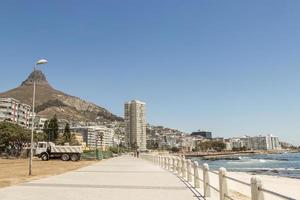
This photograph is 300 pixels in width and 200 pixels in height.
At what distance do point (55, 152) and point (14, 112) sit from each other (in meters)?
124

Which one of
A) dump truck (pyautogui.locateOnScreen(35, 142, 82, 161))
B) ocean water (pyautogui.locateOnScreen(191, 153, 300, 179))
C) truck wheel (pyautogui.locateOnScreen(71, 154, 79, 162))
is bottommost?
ocean water (pyautogui.locateOnScreen(191, 153, 300, 179))

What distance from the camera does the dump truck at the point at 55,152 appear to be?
53438 millimetres

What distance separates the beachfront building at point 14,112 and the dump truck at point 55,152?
101 m

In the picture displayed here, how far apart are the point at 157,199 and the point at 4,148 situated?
81.6 metres

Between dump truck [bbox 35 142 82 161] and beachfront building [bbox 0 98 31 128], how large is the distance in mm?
101187

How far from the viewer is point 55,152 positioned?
5403 centimetres

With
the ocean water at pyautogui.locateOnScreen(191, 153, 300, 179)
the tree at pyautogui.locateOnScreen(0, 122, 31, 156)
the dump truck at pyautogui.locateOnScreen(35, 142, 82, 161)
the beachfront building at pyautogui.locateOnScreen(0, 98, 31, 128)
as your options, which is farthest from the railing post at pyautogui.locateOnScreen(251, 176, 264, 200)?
the beachfront building at pyautogui.locateOnScreen(0, 98, 31, 128)

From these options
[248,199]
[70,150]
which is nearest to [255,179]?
[248,199]

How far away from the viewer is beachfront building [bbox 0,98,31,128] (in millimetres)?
159500

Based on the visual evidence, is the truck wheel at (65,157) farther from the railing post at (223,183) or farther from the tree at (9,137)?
the railing post at (223,183)

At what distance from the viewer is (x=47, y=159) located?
53.2 meters

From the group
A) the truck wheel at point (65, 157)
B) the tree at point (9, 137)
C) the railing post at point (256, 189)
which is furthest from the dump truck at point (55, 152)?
the railing post at point (256, 189)

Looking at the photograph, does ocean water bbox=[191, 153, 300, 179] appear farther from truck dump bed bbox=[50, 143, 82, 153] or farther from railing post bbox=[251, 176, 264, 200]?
railing post bbox=[251, 176, 264, 200]

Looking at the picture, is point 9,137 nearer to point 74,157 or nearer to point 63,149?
point 63,149
